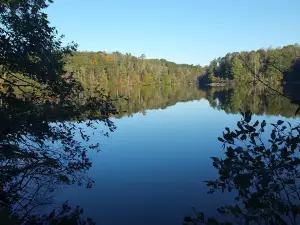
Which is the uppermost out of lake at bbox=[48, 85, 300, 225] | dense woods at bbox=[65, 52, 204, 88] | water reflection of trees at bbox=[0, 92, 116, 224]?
dense woods at bbox=[65, 52, 204, 88]

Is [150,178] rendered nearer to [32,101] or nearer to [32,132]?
[32,101]

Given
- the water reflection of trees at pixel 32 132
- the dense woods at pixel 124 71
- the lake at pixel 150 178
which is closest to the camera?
the water reflection of trees at pixel 32 132

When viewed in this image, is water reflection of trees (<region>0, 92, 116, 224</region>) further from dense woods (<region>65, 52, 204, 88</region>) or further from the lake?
dense woods (<region>65, 52, 204, 88</region>)

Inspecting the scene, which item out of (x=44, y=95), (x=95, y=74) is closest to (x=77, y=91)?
(x=44, y=95)

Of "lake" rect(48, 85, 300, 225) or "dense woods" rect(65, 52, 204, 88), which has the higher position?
"dense woods" rect(65, 52, 204, 88)

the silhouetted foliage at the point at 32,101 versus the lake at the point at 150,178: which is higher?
the silhouetted foliage at the point at 32,101

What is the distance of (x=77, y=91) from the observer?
6.00m

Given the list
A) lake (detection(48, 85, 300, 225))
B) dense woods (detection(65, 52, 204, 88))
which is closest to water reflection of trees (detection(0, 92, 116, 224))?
lake (detection(48, 85, 300, 225))

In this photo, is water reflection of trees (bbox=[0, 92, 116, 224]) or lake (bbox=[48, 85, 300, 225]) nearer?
water reflection of trees (bbox=[0, 92, 116, 224])

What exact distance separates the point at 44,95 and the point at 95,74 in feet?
278

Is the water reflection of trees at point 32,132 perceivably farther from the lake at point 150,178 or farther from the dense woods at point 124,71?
the dense woods at point 124,71

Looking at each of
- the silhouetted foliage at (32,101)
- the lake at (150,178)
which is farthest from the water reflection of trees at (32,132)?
the lake at (150,178)

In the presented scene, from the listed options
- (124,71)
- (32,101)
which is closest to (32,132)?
(32,101)

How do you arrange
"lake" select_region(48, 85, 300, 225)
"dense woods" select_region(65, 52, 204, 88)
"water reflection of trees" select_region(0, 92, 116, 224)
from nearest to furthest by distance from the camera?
"water reflection of trees" select_region(0, 92, 116, 224)
"lake" select_region(48, 85, 300, 225)
"dense woods" select_region(65, 52, 204, 88)
